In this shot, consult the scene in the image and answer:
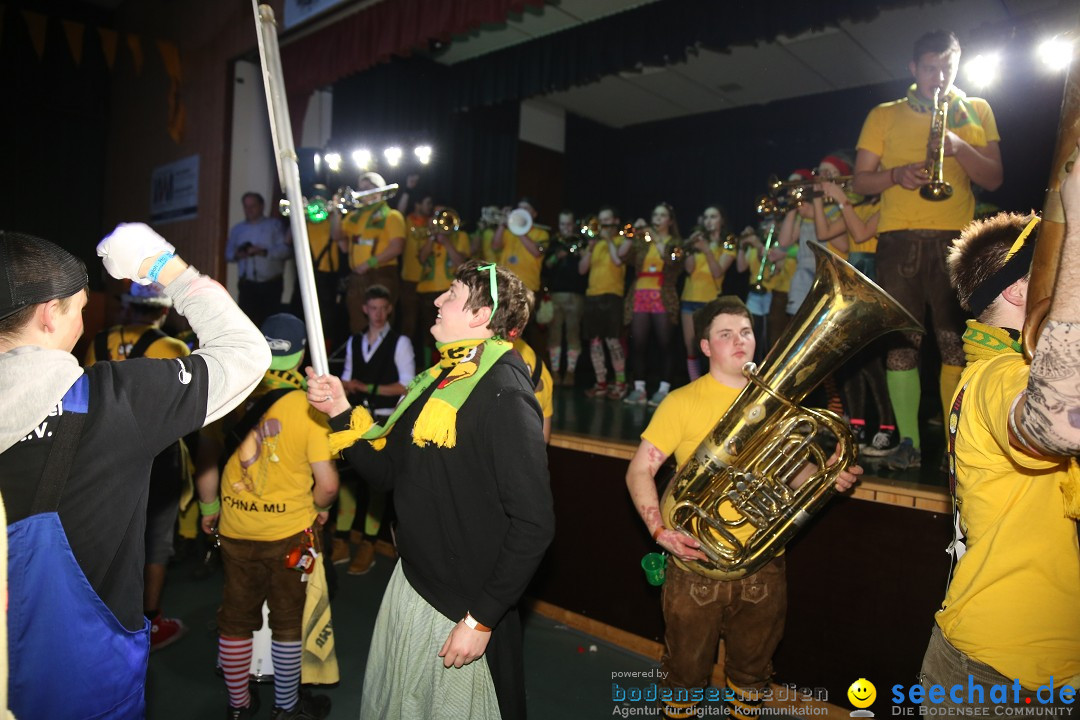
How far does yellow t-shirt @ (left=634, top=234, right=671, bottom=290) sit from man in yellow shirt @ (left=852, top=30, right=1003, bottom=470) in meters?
3.01

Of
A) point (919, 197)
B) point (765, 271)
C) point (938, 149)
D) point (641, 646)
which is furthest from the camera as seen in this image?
point (765, 271)

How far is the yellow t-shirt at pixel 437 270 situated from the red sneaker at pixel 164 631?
14.4 feet

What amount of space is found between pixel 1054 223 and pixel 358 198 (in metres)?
6.45

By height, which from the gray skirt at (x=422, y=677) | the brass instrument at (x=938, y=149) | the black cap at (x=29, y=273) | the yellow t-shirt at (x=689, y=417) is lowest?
the gray skirt at (x=422, y=677)

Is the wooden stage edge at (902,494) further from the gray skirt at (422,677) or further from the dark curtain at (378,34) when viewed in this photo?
the dark curtain at (378,34)

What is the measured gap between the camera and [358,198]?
263 inches

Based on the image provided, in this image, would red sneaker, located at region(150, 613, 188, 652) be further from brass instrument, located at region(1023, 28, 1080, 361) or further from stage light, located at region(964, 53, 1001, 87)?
stage light, located at region(964, 53, 1001, 87)

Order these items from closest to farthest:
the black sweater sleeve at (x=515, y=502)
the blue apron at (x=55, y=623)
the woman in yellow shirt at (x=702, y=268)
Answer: the blue apron at (x=55, y=623) < the black sweater sleeve at (x=515, y=502) < the woman in yellow shirt at (x=702, y=268)

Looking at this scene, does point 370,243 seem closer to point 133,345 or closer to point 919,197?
point 133,345

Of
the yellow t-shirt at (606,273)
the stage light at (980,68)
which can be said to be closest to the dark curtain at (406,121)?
the yellow t-shirt at (606,273)

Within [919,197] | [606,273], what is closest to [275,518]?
[919,197]

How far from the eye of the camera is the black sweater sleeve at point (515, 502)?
174 cm

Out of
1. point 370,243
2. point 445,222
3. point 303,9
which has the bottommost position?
point 370,243

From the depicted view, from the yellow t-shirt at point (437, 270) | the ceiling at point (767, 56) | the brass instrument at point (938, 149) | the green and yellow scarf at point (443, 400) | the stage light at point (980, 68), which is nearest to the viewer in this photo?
the green and yellow scarf at point (443, 400)
